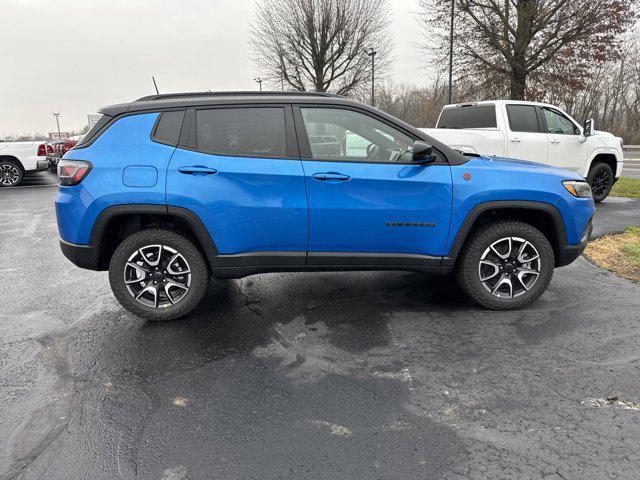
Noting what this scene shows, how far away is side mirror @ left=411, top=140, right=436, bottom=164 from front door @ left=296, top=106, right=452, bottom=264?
60mm

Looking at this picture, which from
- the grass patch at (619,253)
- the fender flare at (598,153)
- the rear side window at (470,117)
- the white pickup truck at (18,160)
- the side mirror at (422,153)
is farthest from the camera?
the white pickup truck at (18,160)

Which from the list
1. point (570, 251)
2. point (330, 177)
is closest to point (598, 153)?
point (570, 251)

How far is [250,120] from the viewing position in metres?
3.62

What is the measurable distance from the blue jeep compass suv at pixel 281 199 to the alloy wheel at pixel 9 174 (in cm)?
1318

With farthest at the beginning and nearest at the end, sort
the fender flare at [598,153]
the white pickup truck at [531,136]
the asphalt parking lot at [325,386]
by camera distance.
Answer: the fender flare at [598,153] → the white pickup truck at [531,136] → the asphalt parking lot at [325,386]

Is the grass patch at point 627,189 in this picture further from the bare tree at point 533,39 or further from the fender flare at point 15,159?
the fender flare at point 15,159

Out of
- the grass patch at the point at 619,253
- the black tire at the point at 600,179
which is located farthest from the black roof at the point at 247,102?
the black tire at the point at 600,179

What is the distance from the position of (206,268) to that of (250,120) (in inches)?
50.6

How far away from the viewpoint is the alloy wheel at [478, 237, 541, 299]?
3.81 metres

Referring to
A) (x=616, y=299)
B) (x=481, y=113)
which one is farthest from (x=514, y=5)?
(x=616, y=299)

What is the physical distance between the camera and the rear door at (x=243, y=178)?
345 cm

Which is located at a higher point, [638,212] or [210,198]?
[210,198]

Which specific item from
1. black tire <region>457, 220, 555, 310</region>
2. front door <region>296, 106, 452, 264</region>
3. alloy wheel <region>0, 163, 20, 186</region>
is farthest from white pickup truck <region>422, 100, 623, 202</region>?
alloy wheel <region>0, 163, 20, 186</region>

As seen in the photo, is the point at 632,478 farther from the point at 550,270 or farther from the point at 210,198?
the point at 210,198
